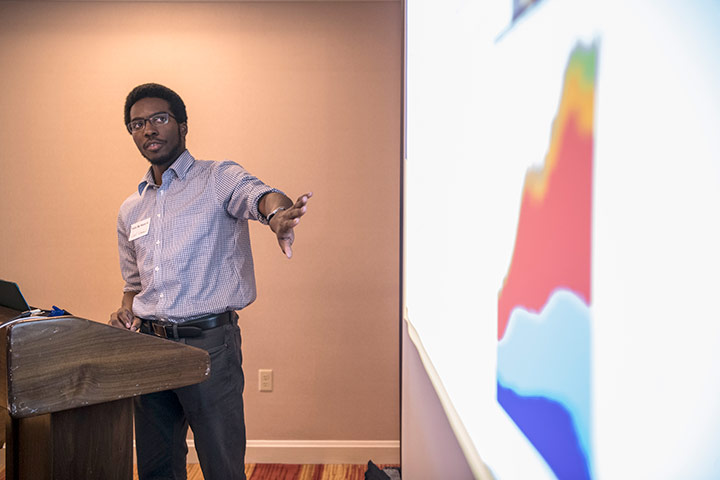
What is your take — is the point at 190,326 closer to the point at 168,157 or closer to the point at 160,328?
the point at 160,328

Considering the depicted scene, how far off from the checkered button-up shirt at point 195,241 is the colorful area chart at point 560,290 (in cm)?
121

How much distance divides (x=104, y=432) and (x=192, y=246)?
27.1 inches

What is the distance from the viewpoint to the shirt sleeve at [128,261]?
187cm

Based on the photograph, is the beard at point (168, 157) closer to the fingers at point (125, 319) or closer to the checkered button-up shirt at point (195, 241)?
the checkered button-up shirt at point (195, 241)

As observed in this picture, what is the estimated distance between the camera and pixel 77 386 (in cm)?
91

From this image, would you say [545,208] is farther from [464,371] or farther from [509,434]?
[464,371]

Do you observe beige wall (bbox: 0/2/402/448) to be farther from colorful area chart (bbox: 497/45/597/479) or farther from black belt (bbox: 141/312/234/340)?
colorful area chart (bbox: 497/45/597/479)

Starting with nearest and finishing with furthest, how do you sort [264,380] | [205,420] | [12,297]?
[12,297] < [205,420] < [264,380]

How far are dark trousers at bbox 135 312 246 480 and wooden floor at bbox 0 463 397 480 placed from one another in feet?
2.58

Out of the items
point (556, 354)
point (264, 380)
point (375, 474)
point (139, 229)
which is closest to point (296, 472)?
point (264, 380)

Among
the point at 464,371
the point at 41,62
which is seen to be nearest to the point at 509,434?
the point at 464,371

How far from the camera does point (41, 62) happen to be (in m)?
2.54

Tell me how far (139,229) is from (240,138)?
39.2 inches

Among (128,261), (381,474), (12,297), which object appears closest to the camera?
(12,297)
